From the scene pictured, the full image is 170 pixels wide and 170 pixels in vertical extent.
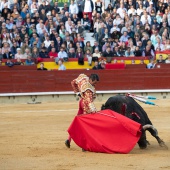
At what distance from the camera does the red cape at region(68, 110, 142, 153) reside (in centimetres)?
838

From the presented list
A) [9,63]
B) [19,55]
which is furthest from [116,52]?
[9,63]

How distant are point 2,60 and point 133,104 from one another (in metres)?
8.73

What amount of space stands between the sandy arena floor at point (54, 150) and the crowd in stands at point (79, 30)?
327 cm

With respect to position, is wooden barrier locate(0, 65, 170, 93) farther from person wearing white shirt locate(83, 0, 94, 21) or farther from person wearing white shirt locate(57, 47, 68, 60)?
person wearing white shirt locate(83, 0, 94, 21)

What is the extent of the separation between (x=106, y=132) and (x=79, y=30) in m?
9.44

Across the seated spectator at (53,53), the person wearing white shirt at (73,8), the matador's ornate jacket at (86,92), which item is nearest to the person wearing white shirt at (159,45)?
the person wearing white shirt at (73,8)

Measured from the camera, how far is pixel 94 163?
761cm

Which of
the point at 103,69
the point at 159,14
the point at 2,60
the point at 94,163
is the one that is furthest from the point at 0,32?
the point at 94,163

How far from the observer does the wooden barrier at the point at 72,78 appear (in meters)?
17.5

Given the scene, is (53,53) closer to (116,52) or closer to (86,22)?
(86,22)

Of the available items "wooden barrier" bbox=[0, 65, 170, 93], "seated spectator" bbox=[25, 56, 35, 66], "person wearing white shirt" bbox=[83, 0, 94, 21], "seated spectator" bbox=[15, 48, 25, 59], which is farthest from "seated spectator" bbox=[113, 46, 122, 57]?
"seated spectator" bbox=[15, 48, 25, 59]

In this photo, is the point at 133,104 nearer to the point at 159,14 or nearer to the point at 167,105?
the point at 167,105

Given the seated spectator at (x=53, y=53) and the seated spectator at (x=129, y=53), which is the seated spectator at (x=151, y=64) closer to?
the seated spectator at (x=129, y=53)

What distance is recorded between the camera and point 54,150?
8.74 metres
